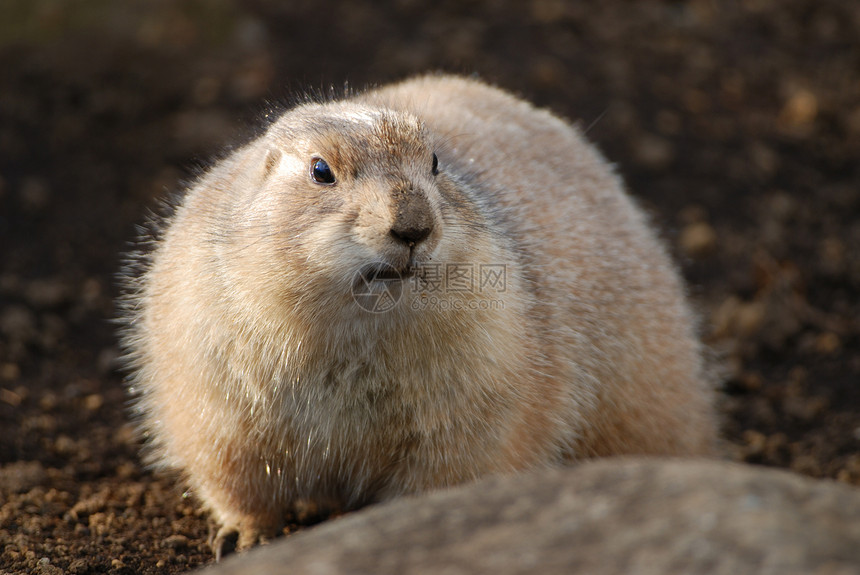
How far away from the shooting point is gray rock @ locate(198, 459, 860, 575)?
2449 mm

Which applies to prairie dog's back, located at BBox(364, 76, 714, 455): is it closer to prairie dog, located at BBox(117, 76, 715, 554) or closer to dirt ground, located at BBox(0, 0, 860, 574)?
prairie dog, located at BBox(117, 76, 715, 554)

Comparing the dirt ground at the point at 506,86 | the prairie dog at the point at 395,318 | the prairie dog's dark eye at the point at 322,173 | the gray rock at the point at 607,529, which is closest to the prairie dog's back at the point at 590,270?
the prairie dog at the point at 395,318

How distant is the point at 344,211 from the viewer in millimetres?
3764

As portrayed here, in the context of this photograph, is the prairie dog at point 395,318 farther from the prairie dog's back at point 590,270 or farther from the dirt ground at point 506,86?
the dirt ground at point 506,86

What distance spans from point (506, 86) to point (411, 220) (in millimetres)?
5526

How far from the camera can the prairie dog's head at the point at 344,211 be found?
11.9ft

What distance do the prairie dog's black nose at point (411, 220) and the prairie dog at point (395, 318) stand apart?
0.01 m

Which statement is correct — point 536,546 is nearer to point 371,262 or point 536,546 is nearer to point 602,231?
point 371,262

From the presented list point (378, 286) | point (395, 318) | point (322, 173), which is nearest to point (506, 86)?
point (322, 173)

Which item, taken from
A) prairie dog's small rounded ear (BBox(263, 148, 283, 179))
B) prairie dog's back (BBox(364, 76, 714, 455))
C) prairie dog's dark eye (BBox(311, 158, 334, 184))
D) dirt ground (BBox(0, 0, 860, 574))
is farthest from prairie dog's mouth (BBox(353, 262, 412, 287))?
dirt ground (BBox(0, 0, 860, 574))

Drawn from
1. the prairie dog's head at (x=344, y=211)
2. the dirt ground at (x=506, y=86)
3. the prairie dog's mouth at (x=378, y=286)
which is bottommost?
the dirt ground at (x=506, y=86)

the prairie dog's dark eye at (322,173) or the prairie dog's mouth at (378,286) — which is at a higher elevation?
the prairie dog's dark eye at (322,173)

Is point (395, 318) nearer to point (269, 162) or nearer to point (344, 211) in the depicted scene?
point (344, 211)

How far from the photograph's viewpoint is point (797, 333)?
704 cm
